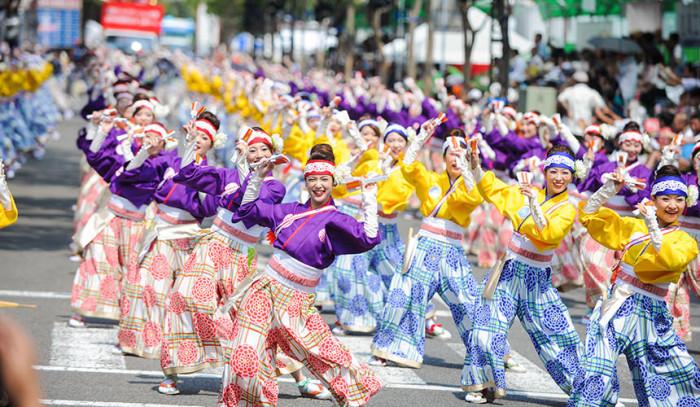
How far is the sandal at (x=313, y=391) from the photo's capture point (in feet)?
30.1

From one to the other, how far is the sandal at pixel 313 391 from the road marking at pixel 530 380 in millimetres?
1443

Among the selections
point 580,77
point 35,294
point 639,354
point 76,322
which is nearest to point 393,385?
point 639,354

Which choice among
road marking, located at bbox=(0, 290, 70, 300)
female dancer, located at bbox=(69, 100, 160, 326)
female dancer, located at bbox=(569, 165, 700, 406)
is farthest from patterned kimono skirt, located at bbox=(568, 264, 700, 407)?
road marking, located at bbox=(0, 290, 70, 300)

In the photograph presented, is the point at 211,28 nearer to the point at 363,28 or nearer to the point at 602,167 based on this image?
the point at 363,28

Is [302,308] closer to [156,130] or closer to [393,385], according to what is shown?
[393,385]

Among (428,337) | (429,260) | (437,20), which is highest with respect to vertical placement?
(437,20)

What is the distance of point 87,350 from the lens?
10.3 metres

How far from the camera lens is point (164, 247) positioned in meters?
9.88

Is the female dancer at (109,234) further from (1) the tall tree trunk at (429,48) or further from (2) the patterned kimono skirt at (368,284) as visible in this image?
(1) the tall tree trunk at (429,48)

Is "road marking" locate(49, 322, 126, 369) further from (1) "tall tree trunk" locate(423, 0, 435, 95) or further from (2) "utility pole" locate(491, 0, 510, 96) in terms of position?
(1) "tall tree trunk" locate(423, 0, 435, 95)

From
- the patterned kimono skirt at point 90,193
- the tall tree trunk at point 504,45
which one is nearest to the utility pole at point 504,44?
the tall tree trunk at point 504,45

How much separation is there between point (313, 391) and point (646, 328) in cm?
236

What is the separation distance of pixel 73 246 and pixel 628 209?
678 centimetres

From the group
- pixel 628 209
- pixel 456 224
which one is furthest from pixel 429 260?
pixel 628 209
